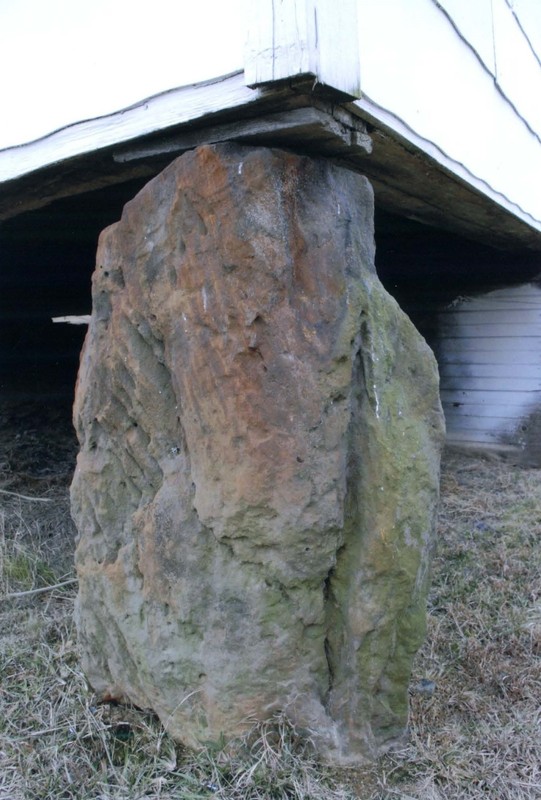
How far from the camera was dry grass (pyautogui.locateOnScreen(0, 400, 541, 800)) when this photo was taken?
217 cm

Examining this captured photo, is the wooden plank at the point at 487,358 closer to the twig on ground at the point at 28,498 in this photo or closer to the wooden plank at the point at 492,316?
the wooden plank at the point at 492,316

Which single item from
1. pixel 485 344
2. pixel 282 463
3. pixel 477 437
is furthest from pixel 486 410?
pixel 282 463

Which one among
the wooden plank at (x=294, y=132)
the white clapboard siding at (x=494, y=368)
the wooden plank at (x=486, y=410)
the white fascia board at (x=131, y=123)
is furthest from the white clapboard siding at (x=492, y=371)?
the white fascia board at (x=131, y=123)

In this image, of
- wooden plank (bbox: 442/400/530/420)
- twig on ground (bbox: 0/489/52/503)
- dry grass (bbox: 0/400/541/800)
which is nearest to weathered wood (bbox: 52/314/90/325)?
twig on ground (bbox: 0/489/52/503)

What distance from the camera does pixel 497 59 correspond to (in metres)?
3.82

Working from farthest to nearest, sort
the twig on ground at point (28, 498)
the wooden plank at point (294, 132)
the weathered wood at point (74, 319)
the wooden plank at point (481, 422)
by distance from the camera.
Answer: the weathered wood at point (74, 319)
the wooden plank at point (481, 422)
the twig on ground at point (28, 498)
the wooden plank at point (294, 132)

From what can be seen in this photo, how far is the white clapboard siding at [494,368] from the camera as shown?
206 inches

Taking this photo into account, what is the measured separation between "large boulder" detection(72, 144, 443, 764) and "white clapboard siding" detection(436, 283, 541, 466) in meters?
3.08

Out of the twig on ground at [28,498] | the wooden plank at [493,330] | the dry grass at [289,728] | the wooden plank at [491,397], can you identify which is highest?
the wooden plank at [493,330]

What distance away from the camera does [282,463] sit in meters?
2.12

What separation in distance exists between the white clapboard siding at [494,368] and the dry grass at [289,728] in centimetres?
147

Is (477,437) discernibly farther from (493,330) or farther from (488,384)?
(493,330)

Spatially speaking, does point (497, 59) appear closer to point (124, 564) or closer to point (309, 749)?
point (124, 564)

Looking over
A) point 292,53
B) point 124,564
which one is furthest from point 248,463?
point 292,53
